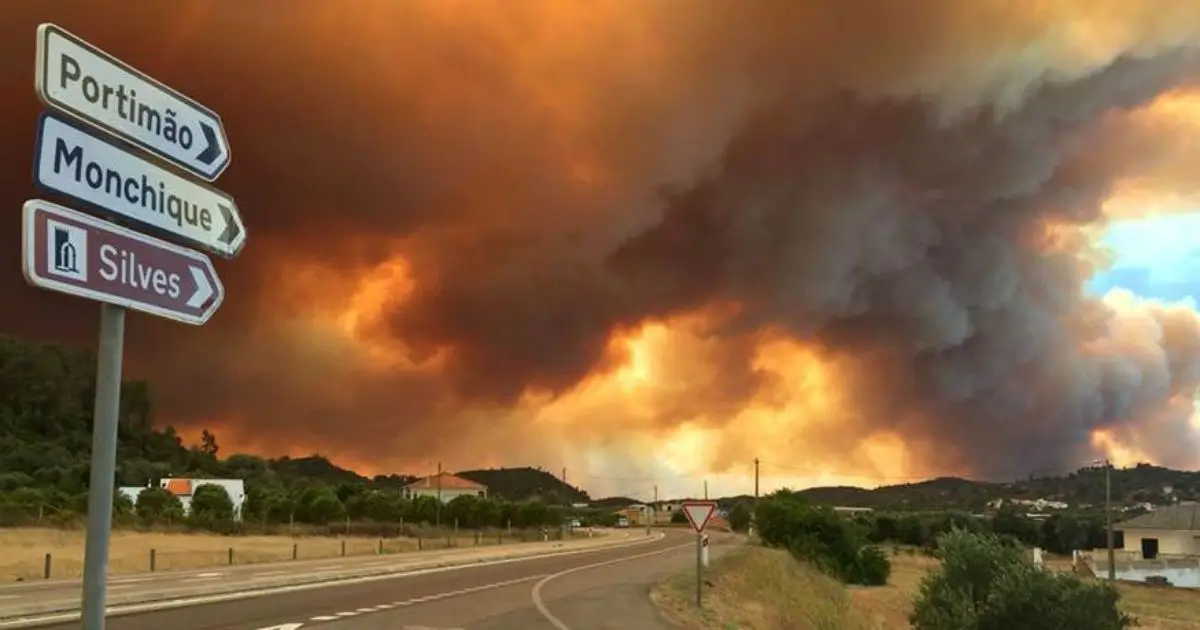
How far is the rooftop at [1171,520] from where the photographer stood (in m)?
96.9

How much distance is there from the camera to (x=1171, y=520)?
326ft

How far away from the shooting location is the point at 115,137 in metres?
4.67

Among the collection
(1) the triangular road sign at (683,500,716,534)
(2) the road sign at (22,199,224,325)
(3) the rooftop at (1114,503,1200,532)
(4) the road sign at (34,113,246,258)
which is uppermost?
(4) the road sign at (34,113,246,258)

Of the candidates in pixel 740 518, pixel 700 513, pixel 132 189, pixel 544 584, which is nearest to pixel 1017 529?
pixel 740 518

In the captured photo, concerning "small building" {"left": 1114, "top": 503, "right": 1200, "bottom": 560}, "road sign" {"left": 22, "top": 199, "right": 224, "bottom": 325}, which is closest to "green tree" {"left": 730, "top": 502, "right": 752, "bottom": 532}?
"small building" {"left": 1114, "top": 503, "right": 1200, "bottom": 560}

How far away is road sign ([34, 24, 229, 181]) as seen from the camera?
4297 mm

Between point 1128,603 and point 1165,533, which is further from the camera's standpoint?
point 1165,533

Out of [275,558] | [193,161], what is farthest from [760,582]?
[193,161]

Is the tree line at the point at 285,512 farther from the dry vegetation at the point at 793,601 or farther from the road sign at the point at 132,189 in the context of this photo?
the road sign at the point at 132,189

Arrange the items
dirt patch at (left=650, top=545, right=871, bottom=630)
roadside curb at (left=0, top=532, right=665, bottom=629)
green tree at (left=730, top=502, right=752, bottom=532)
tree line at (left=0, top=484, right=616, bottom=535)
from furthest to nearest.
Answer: green tree at (left=730, top=502, right=752, bottom=532) < tree line at (left=0, top=484, right=616, bottom=535) < dirt patch at (left=650, top=545, right=871, bottom=630) < roadside curb at (left=0, top=532, right=665, bottom=629)

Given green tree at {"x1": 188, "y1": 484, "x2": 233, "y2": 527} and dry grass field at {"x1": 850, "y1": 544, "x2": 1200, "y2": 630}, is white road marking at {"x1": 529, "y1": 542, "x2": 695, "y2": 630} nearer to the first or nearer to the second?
dry grass field at {"x1": 850, "y1": 544, "x2": 1200, "y2": 630}

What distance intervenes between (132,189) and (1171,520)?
11420 centimetres

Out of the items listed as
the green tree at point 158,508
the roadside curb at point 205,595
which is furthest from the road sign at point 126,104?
the green tree at point 158,508

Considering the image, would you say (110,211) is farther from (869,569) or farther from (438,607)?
(869,569)
